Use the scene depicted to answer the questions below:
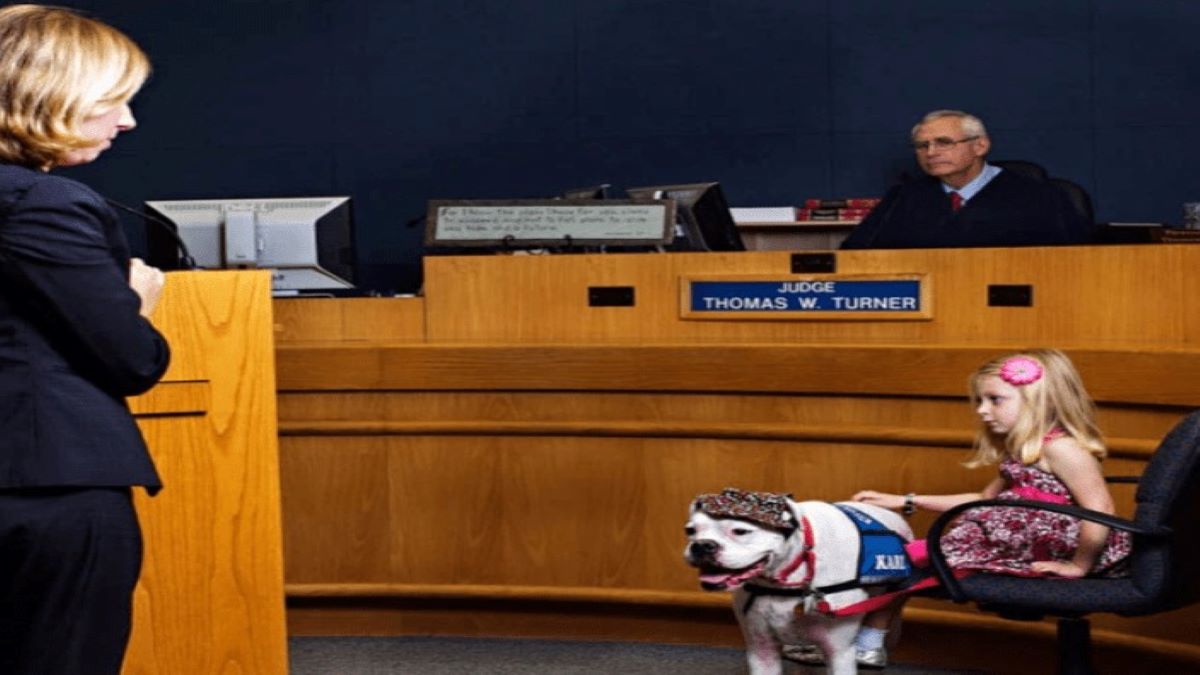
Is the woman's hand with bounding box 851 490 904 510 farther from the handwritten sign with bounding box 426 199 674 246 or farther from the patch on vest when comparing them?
the handwritten sign with bounding box 426 199 674 246

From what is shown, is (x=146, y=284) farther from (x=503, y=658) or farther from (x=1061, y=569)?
(x=503, y=658)

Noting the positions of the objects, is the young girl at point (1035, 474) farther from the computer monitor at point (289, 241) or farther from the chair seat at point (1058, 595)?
the computer monitor at point (289, 241)

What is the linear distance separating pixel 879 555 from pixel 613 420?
1197 mm

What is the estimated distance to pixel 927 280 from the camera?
4.15 m

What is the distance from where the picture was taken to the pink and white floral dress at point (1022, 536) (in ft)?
10.6

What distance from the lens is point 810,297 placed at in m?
4.28

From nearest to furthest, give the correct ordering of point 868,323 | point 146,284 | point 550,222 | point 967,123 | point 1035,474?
point 146,284 < point 1035,474 < point 868,323 < point 550,222 < point 967,123

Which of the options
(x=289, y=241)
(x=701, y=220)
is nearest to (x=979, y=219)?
(x=701, y=220)

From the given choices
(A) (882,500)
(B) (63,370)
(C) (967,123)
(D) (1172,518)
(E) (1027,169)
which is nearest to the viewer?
(B) (63,370)

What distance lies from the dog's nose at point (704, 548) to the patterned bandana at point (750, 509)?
5 centimetres

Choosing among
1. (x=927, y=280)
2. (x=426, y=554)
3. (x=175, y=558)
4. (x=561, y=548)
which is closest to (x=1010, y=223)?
(x=927, y=280)

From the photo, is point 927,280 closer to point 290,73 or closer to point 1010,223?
point 1010,223

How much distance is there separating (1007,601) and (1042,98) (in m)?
4.20

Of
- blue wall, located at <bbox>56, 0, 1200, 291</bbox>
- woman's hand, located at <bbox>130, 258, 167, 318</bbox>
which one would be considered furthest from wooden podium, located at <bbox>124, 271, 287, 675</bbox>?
blue wall, located at <bbox>56, 0, 1200, 291</bbox>
